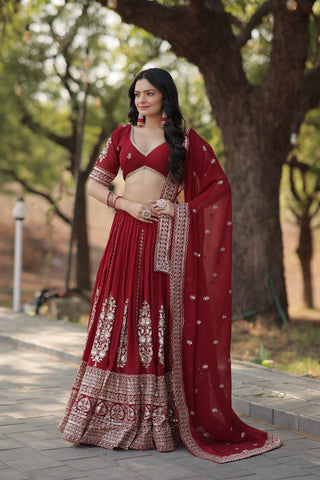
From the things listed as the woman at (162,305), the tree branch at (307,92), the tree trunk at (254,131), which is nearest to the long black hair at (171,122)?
the woman at (162,305)

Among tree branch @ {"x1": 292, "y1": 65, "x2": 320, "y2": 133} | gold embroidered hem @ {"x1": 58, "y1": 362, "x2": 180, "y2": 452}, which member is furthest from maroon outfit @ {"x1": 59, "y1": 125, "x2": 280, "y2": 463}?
tree branch @ {"x1": 292, "y1": 65, "x2": 320, "y2": 133}

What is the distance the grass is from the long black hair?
2971 mm

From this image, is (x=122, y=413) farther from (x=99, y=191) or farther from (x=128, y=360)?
(x=99, y=191)

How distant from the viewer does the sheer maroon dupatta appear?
4.19m

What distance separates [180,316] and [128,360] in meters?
0.40

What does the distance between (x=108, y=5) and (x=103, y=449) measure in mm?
5816

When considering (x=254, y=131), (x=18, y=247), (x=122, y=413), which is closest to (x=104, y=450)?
(x=122, y=413)

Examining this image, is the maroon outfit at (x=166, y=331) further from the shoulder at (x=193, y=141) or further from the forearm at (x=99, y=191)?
the forearm at (x=99, y=191)

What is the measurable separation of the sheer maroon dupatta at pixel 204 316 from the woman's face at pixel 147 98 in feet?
0.99

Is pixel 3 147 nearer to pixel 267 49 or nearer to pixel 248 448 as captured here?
pixel 267 49

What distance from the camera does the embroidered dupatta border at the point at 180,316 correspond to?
410cm

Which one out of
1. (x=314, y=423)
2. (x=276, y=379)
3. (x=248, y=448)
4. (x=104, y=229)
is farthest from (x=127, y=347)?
(x=104, y=229)

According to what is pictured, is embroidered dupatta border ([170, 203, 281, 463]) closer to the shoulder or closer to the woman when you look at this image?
the woman

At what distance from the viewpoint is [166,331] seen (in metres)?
4.25
